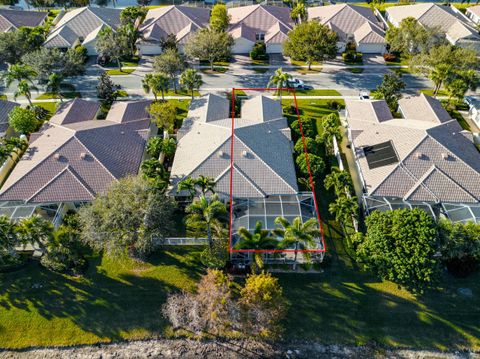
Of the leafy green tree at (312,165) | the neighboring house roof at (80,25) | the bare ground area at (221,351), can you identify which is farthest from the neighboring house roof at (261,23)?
the bare ground area at (221,351)

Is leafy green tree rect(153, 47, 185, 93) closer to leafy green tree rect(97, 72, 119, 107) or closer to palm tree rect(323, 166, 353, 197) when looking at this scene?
leafy green tree rect(97, 72, 119, 107)

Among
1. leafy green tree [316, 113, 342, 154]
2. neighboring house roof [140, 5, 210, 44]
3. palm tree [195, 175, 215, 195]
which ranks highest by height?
neighboring house roof [140, 5, 210, 44]

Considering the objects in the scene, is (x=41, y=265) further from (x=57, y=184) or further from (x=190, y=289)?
(x=190, y=289)

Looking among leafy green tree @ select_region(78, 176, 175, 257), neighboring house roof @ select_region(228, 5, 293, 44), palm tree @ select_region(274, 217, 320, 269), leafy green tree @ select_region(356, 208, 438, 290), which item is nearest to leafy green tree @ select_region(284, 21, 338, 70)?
neighboring house roof @ select_region(228, 5, 293, 44)

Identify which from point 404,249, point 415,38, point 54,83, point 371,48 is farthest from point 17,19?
point 404,249

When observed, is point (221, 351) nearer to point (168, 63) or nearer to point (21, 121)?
point (21, 121)
